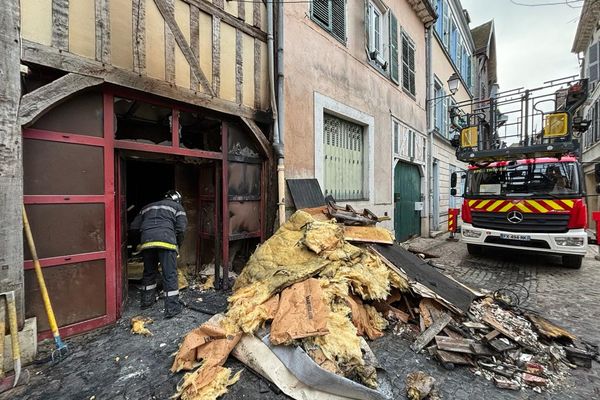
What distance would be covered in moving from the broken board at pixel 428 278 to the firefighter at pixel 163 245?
2839 millimetres

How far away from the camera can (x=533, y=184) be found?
593cm

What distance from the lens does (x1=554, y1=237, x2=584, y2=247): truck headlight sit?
5.34 metres

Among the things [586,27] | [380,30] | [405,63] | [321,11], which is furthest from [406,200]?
[586,27]

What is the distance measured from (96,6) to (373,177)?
20.4ft

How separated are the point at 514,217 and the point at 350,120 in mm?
4213

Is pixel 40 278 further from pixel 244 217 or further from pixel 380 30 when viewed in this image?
pixel 380 30

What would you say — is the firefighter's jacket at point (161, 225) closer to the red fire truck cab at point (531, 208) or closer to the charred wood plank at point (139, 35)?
the charred wood plank at point (139, 35)

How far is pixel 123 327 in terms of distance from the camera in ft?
10.3

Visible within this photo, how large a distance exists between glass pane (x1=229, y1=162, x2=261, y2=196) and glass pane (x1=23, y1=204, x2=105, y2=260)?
1.78 m

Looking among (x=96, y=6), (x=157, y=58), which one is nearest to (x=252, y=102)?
(x=157, y=58)

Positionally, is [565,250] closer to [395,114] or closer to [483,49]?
[395,114]

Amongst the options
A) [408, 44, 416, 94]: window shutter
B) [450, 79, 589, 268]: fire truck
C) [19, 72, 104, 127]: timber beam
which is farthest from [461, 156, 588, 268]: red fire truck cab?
[19, 72, 104, 127]: timber beam

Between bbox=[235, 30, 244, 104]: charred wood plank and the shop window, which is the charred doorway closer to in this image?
the shop window

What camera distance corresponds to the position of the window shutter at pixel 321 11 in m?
5.52
